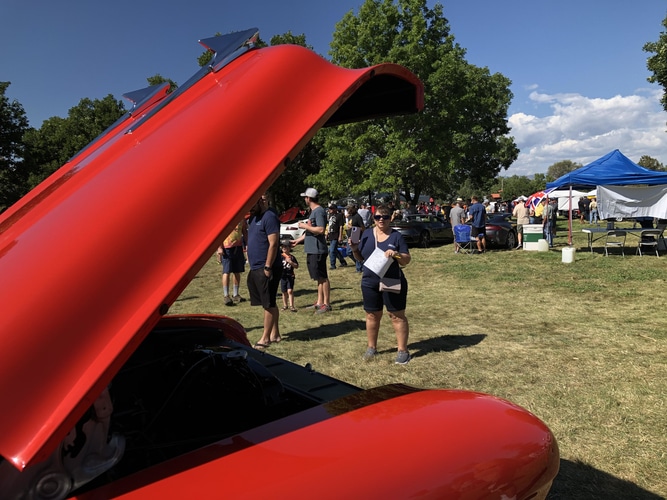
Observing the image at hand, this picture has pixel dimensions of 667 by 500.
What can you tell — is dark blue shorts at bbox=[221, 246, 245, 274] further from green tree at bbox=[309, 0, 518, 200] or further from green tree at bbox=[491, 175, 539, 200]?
green tree at bbox=[491, 175, 539, 200]

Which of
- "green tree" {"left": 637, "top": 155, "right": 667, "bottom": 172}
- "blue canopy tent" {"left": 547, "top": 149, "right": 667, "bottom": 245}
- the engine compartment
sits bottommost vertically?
the engine compartment

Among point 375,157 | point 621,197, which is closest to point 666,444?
point 621,197

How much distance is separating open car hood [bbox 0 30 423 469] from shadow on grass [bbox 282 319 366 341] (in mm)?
4897

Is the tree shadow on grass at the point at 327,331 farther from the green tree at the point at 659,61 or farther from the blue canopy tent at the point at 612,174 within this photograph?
the green tree at the point at 659,61

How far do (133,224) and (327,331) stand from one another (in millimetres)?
5573

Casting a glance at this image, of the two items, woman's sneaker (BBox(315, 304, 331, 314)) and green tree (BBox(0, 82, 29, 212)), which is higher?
green tree (BBox(0, 82, 29, 212))

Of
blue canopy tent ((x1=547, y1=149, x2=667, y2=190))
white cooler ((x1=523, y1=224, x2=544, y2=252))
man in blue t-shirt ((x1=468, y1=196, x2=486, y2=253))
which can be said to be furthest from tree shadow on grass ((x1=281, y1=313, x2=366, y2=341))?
white cooler ((x1=523, y1=224, x2=544, y2=252))

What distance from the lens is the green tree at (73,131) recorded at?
116 ft

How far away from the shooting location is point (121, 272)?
1.08m

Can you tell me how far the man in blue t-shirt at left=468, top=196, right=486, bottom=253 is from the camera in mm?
14234

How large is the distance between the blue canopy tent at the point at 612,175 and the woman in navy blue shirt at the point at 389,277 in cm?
973

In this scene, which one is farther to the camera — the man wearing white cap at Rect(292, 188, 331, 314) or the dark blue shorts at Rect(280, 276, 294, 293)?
the dark blue shorts at Rect(280, 276, 294, 293)

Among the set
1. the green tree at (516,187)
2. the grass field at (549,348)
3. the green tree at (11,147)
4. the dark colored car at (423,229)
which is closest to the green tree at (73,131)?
the green tree at (11,147)

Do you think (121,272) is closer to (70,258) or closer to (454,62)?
(70,258)
